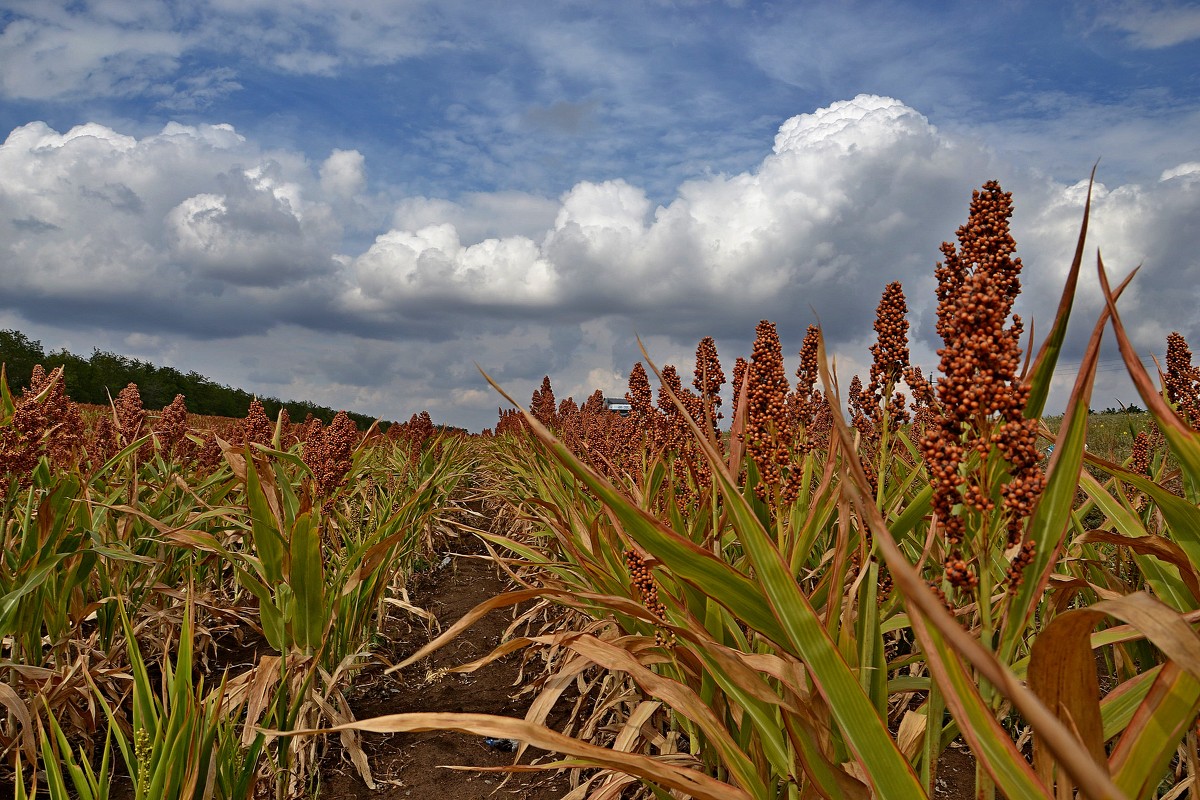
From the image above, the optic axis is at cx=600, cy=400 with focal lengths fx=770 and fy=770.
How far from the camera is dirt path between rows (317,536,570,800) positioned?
3.54 meters

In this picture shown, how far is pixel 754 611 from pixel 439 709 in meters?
3.05

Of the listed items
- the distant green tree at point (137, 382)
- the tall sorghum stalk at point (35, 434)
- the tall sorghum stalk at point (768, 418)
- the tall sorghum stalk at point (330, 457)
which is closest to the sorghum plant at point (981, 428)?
the tall sorghum stalk at point (768, 418)

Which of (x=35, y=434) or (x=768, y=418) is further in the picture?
(x=35, y=434)

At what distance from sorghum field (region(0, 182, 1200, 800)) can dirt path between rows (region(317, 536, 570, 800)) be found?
0.12ft

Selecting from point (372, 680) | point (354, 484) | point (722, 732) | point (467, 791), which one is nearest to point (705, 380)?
point (722, 732)

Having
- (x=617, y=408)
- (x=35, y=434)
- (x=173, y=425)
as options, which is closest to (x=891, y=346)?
(x=35, y=434)

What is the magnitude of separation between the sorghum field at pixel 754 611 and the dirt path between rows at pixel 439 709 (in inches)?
1.5

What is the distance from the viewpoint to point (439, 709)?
429cm

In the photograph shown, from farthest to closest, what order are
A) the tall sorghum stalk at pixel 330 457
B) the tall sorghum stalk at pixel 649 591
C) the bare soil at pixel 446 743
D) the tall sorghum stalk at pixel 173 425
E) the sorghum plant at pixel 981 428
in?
the tall sorghum stalk at pixel 173 425, the tall sorghum stalk at pixel 330 457, the bare soil at pixel 446 743, the tall sorghum stalk at pixel 649 591, the sorghum plant at pixel 981 428

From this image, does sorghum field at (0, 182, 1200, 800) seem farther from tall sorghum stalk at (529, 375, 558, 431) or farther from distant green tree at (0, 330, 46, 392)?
distant green tree at (0, 330, 46, 392)

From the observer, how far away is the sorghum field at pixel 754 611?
1.28 meters

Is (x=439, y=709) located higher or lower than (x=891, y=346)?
lower

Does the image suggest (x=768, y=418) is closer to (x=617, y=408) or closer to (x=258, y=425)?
(x=258, y=425)

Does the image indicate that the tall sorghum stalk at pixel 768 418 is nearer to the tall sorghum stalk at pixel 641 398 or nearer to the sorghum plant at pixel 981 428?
the sorghum plant at pixel 981 428
